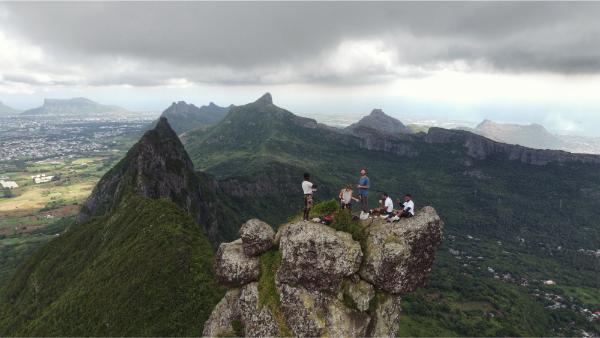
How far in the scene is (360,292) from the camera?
40.7m

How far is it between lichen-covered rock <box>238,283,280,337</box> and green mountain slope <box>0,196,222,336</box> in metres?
37.2

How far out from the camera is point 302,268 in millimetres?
40031

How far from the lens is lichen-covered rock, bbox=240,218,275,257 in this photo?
4503 cm

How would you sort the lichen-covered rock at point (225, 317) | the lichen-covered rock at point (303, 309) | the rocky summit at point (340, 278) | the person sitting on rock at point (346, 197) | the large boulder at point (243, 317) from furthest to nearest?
the lichen-covered rock at point (225, 317), the person sitting on rock at point (346, 197), the large boulder at point (243, 317), the rocky summit at point (340, 278), the lichen-covered rock at point (303, 309)

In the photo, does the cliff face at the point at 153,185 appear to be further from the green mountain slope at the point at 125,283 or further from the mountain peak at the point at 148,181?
the green mountain slope at the point at 125,283

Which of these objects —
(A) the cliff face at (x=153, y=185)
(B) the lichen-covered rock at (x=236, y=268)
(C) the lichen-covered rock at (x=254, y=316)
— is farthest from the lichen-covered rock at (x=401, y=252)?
(A) the cliff face at (x=153, y=185)

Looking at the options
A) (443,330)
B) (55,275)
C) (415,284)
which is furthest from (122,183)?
(443,330)

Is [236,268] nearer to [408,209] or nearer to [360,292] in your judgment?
[360,292]

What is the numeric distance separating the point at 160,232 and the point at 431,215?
9035 cm

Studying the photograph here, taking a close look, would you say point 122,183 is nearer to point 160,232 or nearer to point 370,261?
point 160,232

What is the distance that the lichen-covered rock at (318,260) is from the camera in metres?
39.8

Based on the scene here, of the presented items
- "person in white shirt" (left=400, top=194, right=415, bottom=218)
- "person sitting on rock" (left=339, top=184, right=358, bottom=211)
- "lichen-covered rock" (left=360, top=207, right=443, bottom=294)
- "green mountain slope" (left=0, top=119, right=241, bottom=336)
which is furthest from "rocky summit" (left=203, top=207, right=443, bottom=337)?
"green mountain slope" (left=0, top=119, right=241, bottom=336)

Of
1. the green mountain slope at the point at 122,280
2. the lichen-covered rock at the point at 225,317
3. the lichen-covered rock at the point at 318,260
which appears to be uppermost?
the lichen-covered rock at the point at 318,260

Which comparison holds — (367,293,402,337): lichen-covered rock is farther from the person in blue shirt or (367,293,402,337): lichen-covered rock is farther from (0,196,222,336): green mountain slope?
(0,196,222,336): green mountain slope
